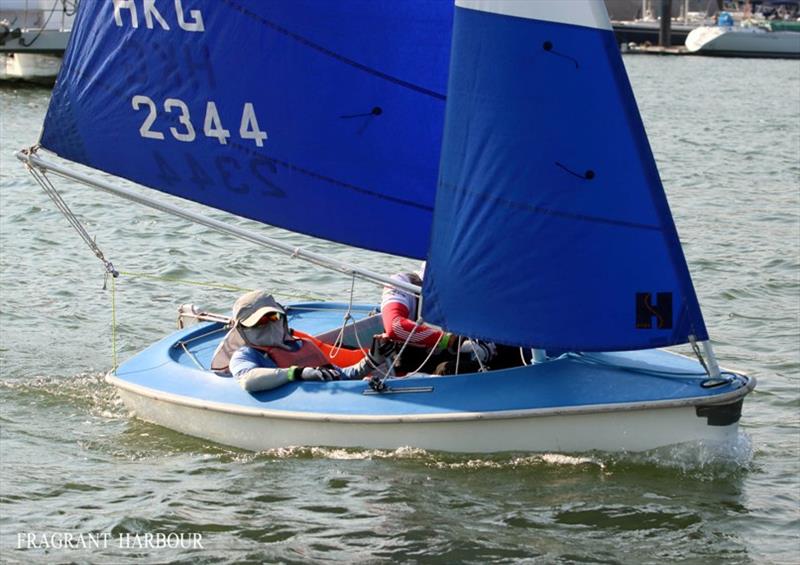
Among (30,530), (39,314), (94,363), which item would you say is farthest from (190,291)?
(30,530)

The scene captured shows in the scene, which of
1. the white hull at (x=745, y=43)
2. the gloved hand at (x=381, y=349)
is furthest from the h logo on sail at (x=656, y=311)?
the white hull at (x=745, y=43)

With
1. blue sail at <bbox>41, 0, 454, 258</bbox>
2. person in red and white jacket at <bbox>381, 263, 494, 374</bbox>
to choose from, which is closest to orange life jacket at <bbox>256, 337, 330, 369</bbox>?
person in red and white jacket at <bbox>381, 263, 494, 374</bbox>

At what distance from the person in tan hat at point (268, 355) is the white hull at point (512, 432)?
0.85 feet

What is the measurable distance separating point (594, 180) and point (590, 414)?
1244 mm

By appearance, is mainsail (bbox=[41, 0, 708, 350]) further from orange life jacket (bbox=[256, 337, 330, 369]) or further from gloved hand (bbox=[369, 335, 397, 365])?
orange life jacket (bbox=[256, 337, 330, 369])

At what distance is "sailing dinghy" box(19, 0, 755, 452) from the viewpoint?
25.7ft

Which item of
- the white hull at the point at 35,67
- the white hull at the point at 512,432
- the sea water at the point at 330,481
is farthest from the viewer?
the white hull at the point at 35,67

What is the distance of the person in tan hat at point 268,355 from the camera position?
8539mm

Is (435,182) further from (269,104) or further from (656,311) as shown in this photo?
(656,311)

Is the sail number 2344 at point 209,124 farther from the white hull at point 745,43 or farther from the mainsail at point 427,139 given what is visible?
the white hull at point 745,43

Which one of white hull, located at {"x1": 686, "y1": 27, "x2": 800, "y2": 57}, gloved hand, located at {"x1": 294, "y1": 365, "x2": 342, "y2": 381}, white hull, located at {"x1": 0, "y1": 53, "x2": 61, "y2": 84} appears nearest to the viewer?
gloved hand, located at {"x1": 294, "y1": 365, "x2": 342, "y2": 381}

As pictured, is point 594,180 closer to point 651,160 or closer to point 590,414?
point 651,160

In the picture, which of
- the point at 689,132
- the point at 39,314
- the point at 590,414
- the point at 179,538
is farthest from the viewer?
the point at 689,132

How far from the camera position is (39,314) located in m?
12.4
